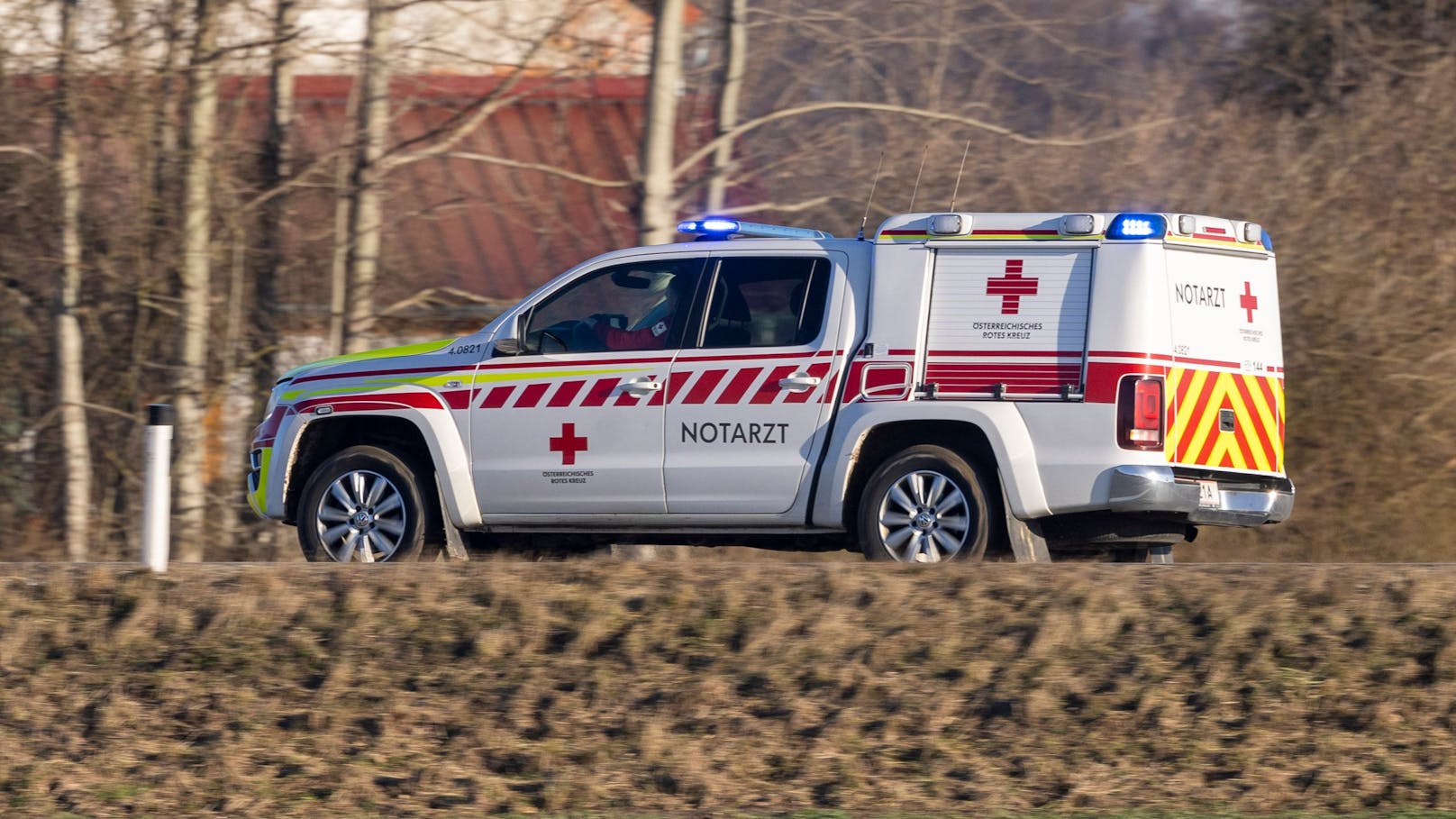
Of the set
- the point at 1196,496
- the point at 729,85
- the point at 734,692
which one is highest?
the point at 729,85

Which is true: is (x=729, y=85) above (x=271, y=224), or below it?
above

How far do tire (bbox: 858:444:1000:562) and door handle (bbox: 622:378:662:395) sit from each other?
→ 1.15 meters

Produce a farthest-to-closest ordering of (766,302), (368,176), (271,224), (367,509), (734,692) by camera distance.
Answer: (271,224)
(368,176)
(367,509)
(766,302)
(734,692)

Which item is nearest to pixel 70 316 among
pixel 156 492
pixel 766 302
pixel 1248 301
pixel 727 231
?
pixel 156 492

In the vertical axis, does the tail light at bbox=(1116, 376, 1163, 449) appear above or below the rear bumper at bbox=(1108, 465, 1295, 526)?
A: above

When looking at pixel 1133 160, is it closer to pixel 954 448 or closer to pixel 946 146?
pixel 946 146

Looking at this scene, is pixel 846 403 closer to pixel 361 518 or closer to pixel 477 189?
pixel 361 518

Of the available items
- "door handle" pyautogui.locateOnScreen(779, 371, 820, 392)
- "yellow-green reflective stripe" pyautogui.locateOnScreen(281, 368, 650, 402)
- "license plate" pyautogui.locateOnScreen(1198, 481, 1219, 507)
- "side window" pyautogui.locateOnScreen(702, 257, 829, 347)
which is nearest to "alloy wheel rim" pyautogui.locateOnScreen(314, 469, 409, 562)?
"yellow-green reflective stripe" pyautogui.locateOnScreen(281, 368, 650, 402)

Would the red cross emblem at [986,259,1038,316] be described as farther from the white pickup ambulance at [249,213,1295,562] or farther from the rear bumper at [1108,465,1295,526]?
the rear bumper at [1108,465,1295,526]

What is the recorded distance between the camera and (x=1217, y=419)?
8.27 m

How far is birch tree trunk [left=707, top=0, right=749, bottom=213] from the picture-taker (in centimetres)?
1480

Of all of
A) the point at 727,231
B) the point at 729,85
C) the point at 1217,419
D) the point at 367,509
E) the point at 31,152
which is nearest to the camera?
the point at 1217,419

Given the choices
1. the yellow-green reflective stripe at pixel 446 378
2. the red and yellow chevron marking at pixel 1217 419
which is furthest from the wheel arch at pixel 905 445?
the yellow-green reflective stripe at pixel 446 378

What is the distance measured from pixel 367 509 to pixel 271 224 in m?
6.69
